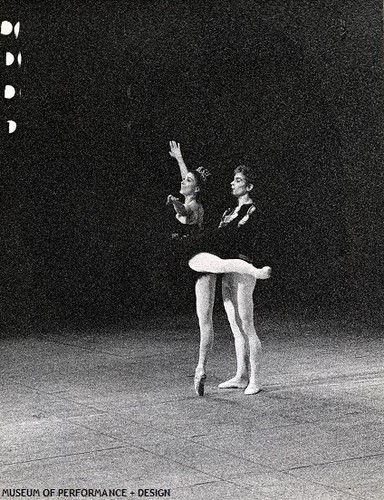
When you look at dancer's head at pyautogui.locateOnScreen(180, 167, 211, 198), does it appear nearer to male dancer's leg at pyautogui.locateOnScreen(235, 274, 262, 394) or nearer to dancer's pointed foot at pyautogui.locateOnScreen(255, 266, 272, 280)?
male dancer's leg at pyautogui.locateOnScreen(235, 274, 262, 394)

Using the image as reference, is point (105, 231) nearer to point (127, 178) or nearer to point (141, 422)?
point (127, 178)

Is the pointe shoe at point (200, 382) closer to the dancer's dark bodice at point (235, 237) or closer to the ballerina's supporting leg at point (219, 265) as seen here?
the ballerina's supporting leg at point (219, 265)

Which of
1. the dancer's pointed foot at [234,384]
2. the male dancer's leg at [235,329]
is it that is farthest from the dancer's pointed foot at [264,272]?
the dancer's pointed foot at [234,384]

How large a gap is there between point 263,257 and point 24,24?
5.23 metres

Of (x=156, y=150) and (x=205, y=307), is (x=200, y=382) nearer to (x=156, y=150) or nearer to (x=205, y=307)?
(x=205, y=307)

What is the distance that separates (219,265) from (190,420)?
1.43 m

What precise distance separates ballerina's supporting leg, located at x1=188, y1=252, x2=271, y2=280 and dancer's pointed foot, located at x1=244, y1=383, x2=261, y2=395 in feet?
3.21

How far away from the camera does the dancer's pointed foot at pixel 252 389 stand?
900 centimetres

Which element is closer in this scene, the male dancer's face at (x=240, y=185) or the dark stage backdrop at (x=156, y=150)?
the male dancer's face at (x=240, y=185)

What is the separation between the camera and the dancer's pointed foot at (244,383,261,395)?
29.5 ft

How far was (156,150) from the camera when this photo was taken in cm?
1623

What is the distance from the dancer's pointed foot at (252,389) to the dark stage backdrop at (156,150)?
623 cm

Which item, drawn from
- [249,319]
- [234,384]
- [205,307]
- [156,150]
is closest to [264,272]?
[249,319]

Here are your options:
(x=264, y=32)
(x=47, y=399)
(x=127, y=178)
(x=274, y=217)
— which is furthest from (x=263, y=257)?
(x=47, y=399)
